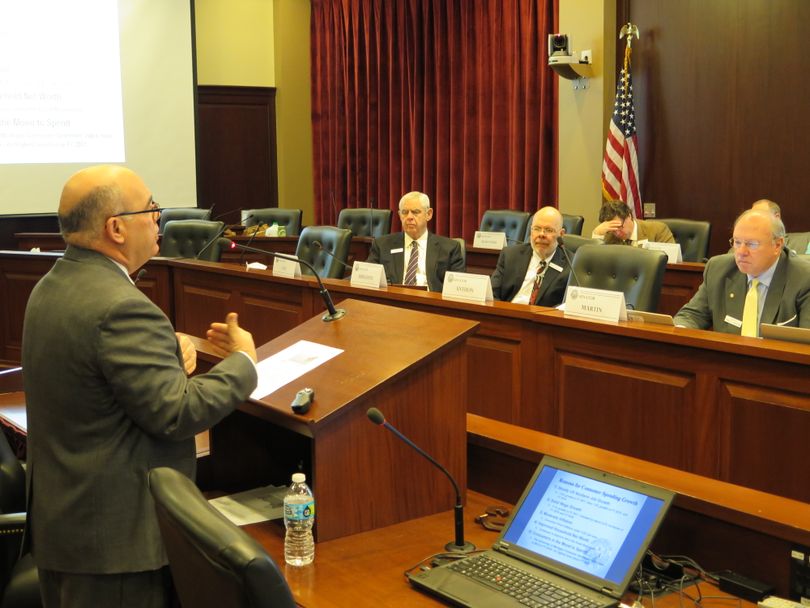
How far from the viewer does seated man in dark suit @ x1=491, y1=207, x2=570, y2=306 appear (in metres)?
4.96

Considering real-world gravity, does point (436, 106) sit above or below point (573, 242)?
above

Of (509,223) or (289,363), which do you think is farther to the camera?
(509,223)

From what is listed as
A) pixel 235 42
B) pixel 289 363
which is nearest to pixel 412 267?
pixel 289 363

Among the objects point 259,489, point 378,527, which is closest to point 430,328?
point 378,527

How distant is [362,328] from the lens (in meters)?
2.28

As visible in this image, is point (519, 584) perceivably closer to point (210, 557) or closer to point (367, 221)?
point (210, 557)

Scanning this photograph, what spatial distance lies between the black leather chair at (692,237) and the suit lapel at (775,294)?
2815 mm

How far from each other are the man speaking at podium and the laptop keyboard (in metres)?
0.52

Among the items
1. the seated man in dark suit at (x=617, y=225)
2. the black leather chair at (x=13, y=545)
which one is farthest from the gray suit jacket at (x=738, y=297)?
the black leather chair at (x=13, y=545)

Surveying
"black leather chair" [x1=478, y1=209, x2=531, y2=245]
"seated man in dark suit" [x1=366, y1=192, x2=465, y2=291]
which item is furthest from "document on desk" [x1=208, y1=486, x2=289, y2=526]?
"black leather chair" [x1=478, y1=209, x2=531, y2=245]

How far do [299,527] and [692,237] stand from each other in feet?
17.5

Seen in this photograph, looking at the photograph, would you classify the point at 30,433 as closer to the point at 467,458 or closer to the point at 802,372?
the point at 467,458

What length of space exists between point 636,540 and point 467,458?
26.9 inches

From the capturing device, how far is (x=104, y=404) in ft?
5.65
